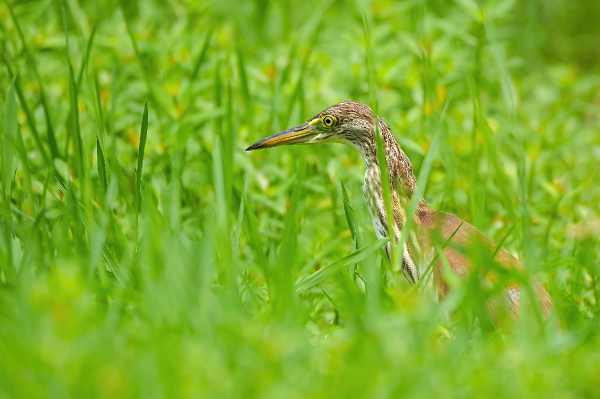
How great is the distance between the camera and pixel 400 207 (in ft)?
11.7

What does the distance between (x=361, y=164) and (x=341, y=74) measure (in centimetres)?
89

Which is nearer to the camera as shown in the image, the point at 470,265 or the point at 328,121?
the point at 470,265

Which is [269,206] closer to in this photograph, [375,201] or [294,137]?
[294,137]

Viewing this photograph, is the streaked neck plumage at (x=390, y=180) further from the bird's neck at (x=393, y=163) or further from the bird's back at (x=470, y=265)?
the bird's back at (x=470, y=265)

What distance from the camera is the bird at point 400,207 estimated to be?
324 cm

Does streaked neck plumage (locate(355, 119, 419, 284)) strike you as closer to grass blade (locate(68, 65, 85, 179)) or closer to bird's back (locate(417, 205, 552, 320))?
bird's back (locate(417, 205, 552, 320))

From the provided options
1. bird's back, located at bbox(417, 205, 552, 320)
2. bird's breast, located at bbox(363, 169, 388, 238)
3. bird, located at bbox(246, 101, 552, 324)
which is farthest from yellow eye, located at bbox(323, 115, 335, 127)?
bird's back, located at bbox(417, 205, 552, 320)

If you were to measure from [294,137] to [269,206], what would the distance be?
50 cm

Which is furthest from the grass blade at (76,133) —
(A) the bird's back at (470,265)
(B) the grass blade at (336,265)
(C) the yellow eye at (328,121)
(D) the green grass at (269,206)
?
(A) the bird's back at (470,265)

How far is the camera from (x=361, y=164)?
4.78 metres

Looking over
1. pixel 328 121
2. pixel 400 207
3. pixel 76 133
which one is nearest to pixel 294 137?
pixel 328 121

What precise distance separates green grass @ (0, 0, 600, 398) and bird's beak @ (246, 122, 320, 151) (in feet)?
0.51

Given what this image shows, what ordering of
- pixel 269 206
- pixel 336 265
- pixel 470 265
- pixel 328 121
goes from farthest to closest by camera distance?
pixel 269 206
pixel 328 121
pixel 470 265
pixel 336 265

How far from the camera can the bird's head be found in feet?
12.2
